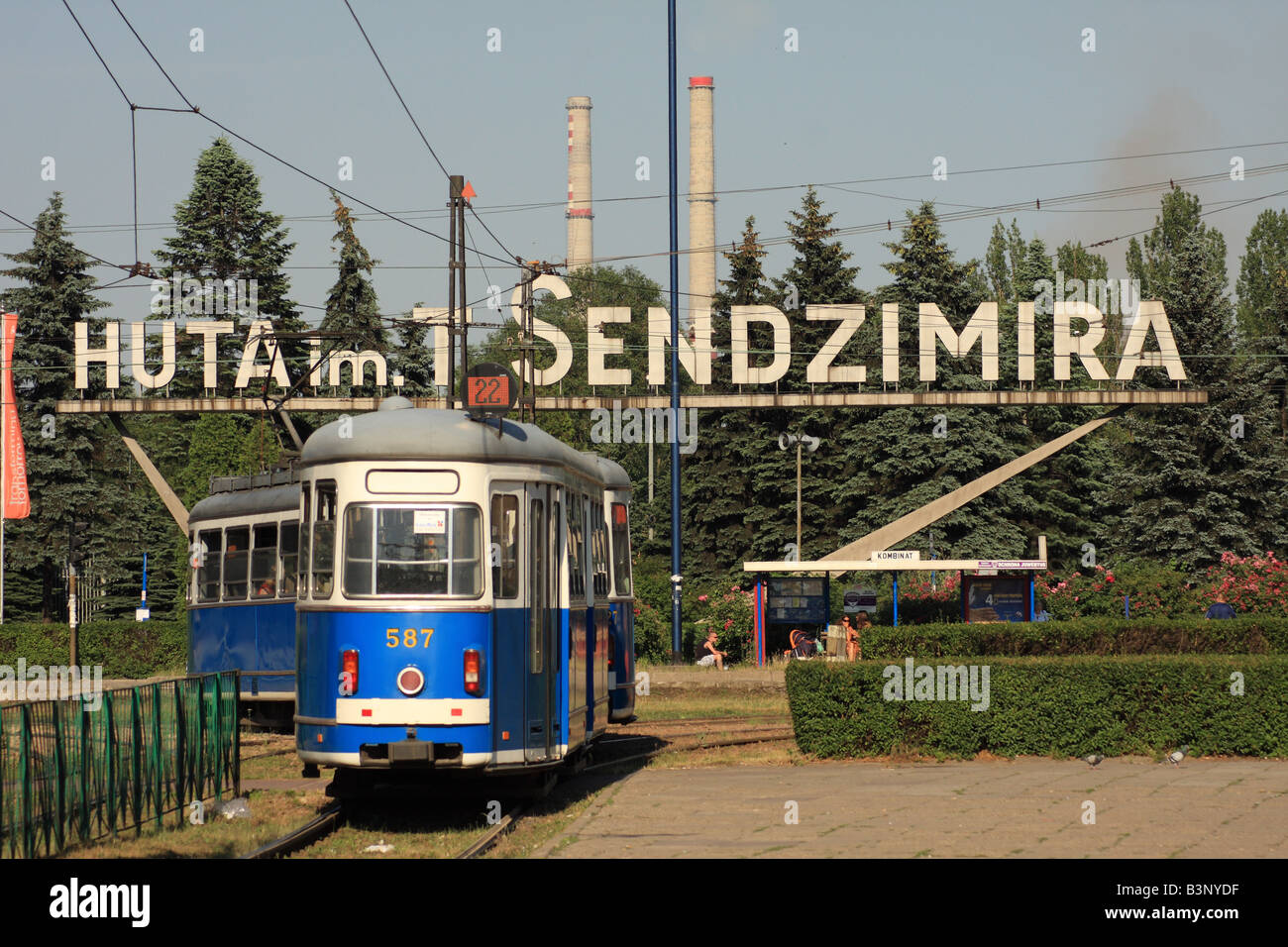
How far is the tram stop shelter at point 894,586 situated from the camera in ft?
108

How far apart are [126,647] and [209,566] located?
17.8 meters

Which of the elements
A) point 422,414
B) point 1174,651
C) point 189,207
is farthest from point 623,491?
point 189,207

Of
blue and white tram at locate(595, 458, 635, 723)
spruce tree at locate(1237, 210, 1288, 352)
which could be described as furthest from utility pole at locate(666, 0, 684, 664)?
spruce tree at locate(1237, 210, 1288, 352)

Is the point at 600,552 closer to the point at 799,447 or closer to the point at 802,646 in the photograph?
the point at 802,646

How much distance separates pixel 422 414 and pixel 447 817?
375cm

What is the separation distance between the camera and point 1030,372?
42969 mm

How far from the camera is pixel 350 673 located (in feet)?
45.6

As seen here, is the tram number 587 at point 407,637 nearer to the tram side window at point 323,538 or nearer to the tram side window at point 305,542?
the tram side window at point 323,538

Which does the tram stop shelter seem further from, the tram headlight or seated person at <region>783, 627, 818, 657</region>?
the tram headlight

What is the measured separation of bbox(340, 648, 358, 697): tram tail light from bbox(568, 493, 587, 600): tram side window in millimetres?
2564

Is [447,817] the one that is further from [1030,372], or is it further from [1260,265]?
A: [1260,265]

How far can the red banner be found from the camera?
4047 cm

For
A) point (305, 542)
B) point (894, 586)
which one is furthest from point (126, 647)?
point (305, 542)

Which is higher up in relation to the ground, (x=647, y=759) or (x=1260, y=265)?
(x=1260, y=265)
